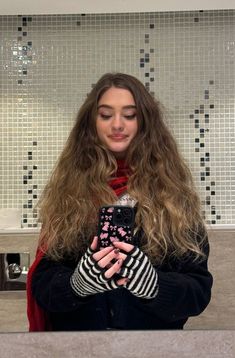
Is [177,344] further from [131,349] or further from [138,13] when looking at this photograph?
[138,13]

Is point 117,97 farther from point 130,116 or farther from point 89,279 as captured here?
point 89,279

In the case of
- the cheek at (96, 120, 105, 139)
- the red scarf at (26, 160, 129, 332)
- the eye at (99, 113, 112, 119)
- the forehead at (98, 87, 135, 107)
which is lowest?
the red scarf at (26, 160, 129, 332)

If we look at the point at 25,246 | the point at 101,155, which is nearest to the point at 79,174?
the point at 101,155

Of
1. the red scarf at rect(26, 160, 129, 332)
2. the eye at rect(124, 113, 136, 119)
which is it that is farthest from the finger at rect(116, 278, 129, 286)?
the eye at rect(124, 113, 136, 119)

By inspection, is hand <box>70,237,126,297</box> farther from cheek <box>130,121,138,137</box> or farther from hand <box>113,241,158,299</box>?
cheek <box>130,121,138,137</box>

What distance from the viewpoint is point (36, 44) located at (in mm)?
922

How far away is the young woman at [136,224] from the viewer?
0.60 m

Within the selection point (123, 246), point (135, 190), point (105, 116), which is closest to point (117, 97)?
point (105, 116)

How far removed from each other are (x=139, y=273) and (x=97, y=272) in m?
0.06

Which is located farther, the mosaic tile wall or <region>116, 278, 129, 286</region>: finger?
the mosaic tile wall

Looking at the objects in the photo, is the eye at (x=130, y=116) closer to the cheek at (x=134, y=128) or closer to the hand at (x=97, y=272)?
the cheek at (x=134, y=128)

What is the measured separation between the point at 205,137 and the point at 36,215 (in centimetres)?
40

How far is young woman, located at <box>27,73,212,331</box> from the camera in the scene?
604 mm

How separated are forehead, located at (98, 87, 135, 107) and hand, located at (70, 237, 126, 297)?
239 mm
